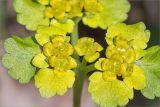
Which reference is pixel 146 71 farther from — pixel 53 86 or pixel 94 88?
pixel 53 86

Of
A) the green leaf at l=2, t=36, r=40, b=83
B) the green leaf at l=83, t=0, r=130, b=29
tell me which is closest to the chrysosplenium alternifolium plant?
the green leaf at l=2, t=36, r=40, b=83

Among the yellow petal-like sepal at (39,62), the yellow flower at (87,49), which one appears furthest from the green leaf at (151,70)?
the yellow petal-like sepal at (39,62)

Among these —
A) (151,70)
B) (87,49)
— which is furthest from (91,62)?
(151,70)

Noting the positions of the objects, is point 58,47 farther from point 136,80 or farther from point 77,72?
point 136,80

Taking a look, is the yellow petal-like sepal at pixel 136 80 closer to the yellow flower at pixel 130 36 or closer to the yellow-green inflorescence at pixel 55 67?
the yellow flower at pixel 130 36

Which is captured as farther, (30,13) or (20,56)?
(30,13)

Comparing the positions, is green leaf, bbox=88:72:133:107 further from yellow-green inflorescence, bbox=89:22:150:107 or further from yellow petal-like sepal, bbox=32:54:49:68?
→ yellow petal-like sepal, bbox=32:54:49:68
